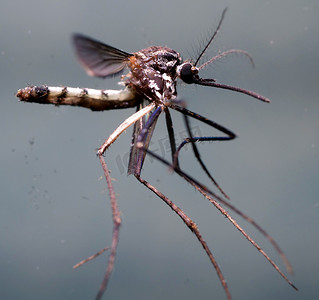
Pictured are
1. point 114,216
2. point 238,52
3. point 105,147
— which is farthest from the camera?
point 238,52

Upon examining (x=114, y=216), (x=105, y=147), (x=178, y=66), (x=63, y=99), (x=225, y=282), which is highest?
(x=178, y=66)

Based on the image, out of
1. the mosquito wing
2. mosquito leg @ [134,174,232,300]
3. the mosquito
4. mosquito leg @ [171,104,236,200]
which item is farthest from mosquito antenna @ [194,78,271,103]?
mosquito leg @ [134,174,232,300]

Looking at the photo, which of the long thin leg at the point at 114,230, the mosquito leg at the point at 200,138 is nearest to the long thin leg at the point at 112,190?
the long thin leg at the point at 114,230

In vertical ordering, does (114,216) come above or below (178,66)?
below

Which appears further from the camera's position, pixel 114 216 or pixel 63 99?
pixel 63 99

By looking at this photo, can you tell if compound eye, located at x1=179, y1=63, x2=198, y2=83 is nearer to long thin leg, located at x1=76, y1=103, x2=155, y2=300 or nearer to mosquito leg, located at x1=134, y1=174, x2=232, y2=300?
long thin leg, located at x1=76, y1=103, x2=155, y2=300

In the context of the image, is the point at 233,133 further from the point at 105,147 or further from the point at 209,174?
the point at 105,147

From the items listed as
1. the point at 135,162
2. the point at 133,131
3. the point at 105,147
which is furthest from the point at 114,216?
the point at 133,131

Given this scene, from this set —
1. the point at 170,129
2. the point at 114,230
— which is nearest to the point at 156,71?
the point at 170,129
